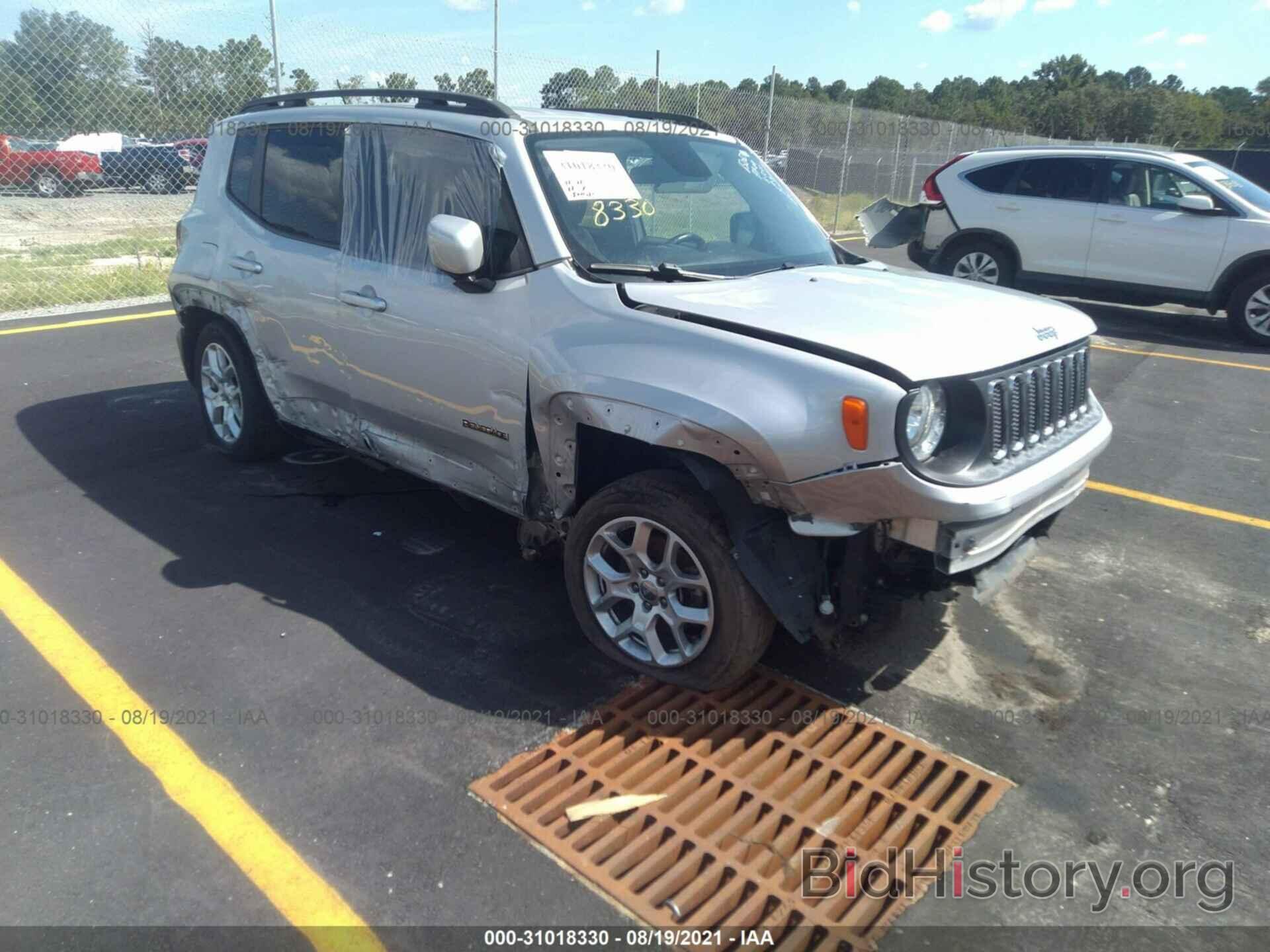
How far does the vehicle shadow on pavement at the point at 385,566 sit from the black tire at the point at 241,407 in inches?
4.9

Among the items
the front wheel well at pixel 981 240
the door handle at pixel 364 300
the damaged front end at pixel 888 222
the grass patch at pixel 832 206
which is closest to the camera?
the door handle at pixel 364 300

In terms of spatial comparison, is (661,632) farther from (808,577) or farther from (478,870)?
(478,870)

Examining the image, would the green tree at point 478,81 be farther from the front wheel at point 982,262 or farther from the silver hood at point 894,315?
the silver hood at point 894,315

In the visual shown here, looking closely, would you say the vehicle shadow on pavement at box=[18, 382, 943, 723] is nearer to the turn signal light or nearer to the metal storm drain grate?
the metal storm drain grate

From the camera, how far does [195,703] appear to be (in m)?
3.31

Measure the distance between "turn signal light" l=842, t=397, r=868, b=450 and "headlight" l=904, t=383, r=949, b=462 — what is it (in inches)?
4.9

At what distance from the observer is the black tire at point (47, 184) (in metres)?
13.4

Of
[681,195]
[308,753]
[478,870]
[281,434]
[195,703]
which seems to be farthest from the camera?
[281,434]

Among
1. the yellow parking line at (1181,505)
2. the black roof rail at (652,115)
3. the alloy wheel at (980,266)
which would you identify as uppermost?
the black roof rail at (652,115)

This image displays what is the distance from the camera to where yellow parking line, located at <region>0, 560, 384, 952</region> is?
2.43 meters

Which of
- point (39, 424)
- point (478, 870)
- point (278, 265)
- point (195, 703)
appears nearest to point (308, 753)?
point (195, 703)

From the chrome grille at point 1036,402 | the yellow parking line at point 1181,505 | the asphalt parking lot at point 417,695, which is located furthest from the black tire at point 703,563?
the yellow parking line at point 1181,505

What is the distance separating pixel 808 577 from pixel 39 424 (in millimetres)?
5423

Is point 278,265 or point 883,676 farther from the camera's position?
point 278,265
